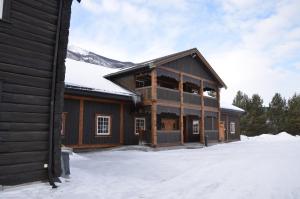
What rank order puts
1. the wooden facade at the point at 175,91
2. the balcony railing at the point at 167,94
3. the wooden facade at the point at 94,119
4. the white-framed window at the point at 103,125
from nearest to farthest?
the wooden facade at the point at 94,119, the white-framed window at the point at 103,125, the wooden facade at the point at 175,91, the balcony railing at the point at 167,94

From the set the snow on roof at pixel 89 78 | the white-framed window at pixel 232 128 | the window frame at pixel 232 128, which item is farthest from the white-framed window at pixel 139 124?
the white-framed window at pixel 232 128

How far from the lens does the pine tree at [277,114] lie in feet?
165

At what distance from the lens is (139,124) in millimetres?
20875

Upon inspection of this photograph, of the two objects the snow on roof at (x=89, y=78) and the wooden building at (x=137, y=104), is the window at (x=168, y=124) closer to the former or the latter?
the wooden building at (x=137, y=104)

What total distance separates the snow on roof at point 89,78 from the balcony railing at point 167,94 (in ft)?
5.96

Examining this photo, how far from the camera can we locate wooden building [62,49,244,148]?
666 inches

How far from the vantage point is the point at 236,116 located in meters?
32.9

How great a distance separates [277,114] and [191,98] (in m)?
34.1

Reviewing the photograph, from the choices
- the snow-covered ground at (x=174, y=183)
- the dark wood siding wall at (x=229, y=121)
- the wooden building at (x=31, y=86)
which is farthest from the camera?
the dark wood siding wall at (x=229, y=121)

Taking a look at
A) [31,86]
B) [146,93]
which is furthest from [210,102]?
[31,86]

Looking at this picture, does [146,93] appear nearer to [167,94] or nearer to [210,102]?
[167,94]

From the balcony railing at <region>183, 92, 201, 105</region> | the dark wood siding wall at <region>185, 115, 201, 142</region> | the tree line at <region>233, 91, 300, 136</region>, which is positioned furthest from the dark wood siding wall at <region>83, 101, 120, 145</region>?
the tree line at <region>233, 91, 300, 136</region>

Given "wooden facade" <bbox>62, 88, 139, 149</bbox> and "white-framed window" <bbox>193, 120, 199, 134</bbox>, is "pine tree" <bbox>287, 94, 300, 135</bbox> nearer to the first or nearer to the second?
"white-framed window" <bbox>193, 120, 199, 134</bbox>

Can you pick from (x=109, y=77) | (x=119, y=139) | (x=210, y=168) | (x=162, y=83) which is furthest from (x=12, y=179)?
(x=162, y=83)
